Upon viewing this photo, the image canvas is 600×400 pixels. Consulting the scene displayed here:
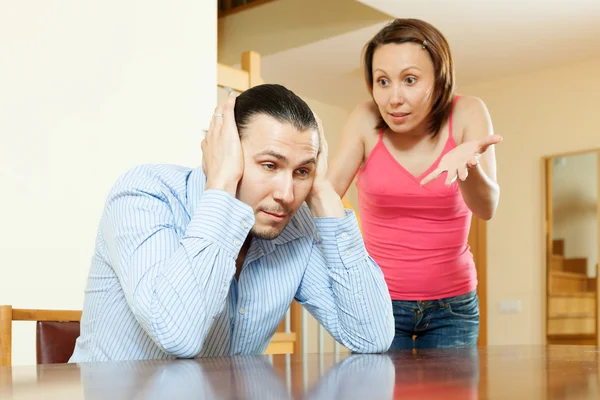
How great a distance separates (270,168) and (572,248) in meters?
4.58

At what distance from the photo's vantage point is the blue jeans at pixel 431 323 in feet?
5.54

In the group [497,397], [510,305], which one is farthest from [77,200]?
[510,305]

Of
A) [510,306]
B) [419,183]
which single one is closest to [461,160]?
[419,183]

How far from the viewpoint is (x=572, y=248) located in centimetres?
531

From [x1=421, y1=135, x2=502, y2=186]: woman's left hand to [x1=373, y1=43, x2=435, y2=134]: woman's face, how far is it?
23 centimetres

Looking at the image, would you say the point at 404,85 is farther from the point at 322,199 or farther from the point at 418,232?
the point at 322,199

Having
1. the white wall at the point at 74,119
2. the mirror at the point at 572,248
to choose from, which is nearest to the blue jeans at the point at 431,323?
the white wall at the point at 74,119

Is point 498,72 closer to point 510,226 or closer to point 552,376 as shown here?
point 510,226

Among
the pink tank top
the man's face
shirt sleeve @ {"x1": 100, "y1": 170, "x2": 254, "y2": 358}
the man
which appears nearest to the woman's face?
the pink tank top

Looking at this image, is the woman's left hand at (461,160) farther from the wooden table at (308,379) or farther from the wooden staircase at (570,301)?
the wooden staircase at (570,301)

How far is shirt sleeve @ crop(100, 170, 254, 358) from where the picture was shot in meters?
1.05

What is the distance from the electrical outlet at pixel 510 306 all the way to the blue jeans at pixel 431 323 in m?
4.11

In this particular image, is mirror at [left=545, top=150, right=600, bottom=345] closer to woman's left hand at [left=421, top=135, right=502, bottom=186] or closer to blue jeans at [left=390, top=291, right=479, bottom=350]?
blue jeans at [left=390, top=291, right=479, bottom=350]

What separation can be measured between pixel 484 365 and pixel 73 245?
1772 millimetres
